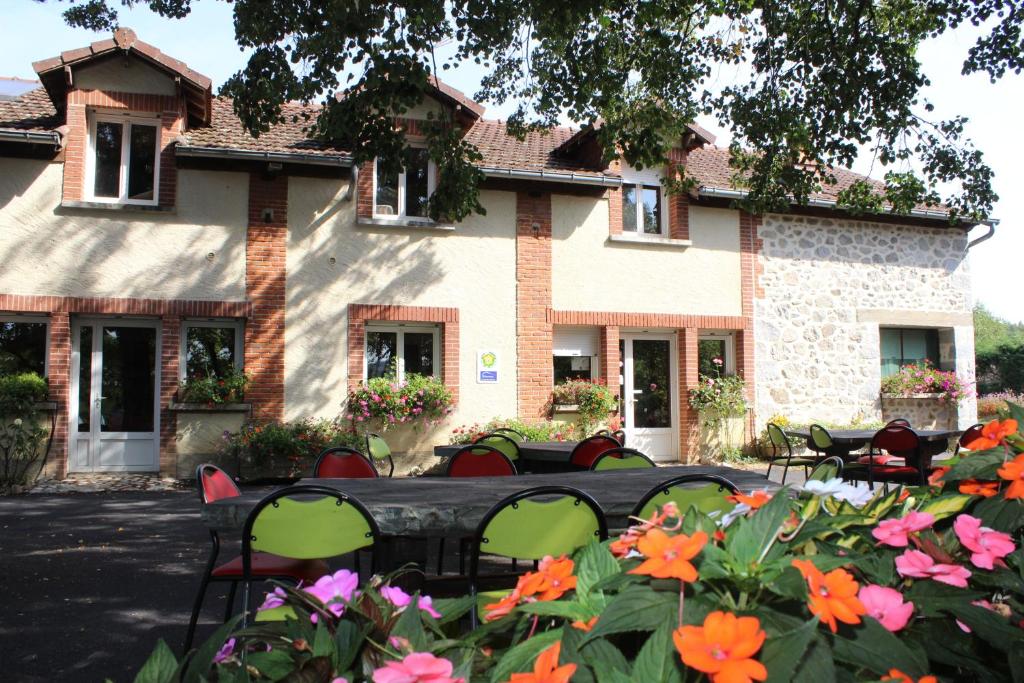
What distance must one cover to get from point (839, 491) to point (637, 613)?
16.8 inches

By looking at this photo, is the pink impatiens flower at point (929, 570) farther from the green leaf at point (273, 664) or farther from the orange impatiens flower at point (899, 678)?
the green leaf at point (273, 664)

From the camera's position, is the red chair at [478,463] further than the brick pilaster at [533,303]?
No

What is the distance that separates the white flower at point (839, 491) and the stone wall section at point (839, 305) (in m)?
12.0

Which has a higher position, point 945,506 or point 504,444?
point 945,506

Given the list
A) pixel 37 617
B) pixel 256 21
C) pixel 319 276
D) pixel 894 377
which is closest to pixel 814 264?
pixel 894 377

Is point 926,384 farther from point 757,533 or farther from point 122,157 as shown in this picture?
point 757,533

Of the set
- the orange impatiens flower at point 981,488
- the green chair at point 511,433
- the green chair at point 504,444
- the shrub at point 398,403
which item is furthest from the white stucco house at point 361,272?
the orange impatiens flower at point 981,488

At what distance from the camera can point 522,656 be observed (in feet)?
2.53

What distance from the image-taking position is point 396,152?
687 cm

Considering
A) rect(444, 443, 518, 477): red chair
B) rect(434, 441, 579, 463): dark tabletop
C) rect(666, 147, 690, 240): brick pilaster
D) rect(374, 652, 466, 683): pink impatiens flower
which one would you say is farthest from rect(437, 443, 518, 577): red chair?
rect(666, 147, 690, 240): brick pilaster

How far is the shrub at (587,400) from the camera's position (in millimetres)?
11289

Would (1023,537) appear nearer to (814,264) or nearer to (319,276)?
(319,276)

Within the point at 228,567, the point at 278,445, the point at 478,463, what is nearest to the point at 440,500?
the point at 228,567

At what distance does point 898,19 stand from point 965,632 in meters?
8.98
